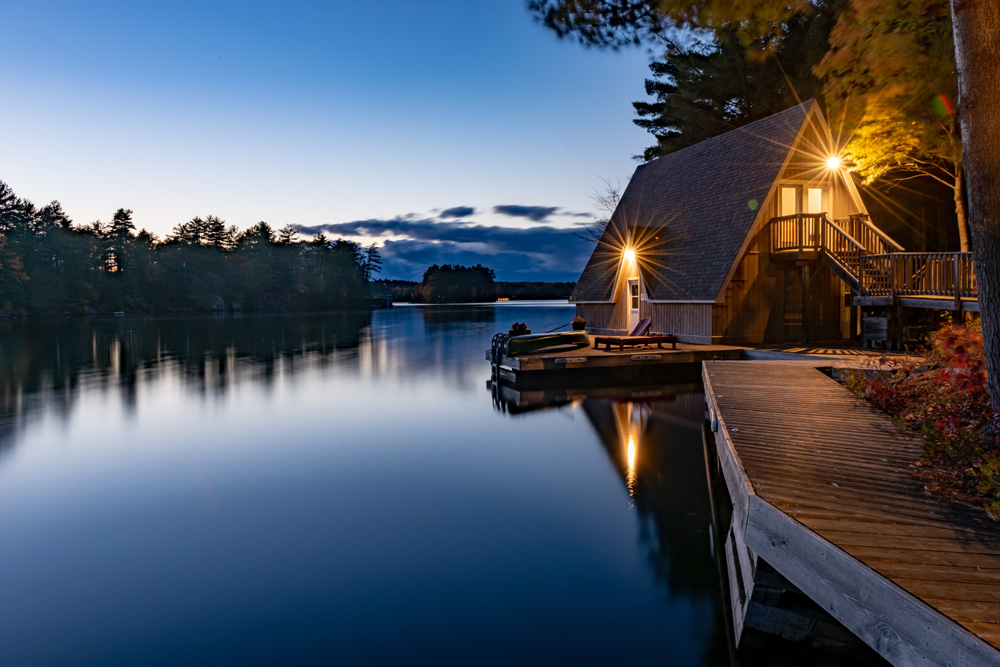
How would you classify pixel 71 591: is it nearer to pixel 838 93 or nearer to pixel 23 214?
pixel 838 93

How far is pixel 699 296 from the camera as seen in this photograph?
1914cm

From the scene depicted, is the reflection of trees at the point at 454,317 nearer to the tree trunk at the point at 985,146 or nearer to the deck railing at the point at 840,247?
the deck railing at the point at 840,247

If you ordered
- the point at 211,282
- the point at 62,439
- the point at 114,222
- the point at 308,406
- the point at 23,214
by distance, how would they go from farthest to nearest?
the point at 211,282 < the point at 114,222 < the point at 23,214 < the point at 308,406 < the point at 62,439

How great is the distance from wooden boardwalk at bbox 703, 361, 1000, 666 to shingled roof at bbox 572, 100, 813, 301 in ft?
43.5

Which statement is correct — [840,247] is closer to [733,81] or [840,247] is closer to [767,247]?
[767,247]

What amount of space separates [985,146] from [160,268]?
9866 centimetres

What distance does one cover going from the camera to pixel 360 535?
7.38 m

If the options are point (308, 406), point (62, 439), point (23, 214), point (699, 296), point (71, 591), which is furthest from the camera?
point (23, 214)

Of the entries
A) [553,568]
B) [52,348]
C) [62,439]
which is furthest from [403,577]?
[52,348]

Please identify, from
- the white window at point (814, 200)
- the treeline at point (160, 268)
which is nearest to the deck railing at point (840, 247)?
the white window at point (814, 200)

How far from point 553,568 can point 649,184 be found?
23.3 metres

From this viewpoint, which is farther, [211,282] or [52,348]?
[211,282]

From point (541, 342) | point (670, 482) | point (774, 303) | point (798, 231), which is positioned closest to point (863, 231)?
point (798, 231)

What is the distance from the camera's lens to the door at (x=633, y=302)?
23.1 m
